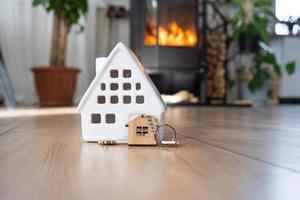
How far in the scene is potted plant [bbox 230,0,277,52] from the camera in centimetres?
331

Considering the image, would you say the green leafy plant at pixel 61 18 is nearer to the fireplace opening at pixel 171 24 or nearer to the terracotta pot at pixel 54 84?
the terracotta pot at pixel 54 84

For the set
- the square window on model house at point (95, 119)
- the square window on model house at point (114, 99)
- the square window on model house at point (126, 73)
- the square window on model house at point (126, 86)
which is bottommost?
the square window on model house at point (95, 119)

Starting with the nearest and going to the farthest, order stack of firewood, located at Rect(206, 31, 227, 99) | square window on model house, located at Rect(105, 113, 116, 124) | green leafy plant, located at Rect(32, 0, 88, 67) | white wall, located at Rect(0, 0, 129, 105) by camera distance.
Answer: square window on model house, located at Rect(105, 113, 116, 124) < green leafy plant, located at Rect(32, 0, 88, 67) < white wall, located at Rect(0, 0, 129, 105) < stack of firewood, located at Rect(206, 31, 227, 99)

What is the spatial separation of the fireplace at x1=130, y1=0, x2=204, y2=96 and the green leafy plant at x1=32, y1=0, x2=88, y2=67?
37 centimetres

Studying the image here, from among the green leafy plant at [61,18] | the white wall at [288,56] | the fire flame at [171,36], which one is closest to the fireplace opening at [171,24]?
the fire flame at [171,36]

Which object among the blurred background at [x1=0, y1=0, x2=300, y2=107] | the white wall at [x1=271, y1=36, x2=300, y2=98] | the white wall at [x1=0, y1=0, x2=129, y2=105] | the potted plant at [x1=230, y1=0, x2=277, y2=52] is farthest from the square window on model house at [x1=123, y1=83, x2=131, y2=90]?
→ the white wall at [x1=271, y1=36, x2=300, y2=98]

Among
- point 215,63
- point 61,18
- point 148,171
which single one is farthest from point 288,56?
point 148,171

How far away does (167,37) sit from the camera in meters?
2.88

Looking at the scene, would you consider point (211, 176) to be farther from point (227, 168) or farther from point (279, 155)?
point (279, 155)

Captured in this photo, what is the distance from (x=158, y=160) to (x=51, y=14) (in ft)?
9.48

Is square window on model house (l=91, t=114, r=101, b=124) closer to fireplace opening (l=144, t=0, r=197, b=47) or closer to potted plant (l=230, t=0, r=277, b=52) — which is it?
fireplace opening (l=144, t=0, r=197, b=47)

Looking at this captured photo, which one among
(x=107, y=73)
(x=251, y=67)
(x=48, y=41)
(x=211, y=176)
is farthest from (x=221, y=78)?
(x=211, y=176)

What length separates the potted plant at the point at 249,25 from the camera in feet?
10.9

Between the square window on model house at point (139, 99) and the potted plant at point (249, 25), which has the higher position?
the potted plant at point (249, 25)
